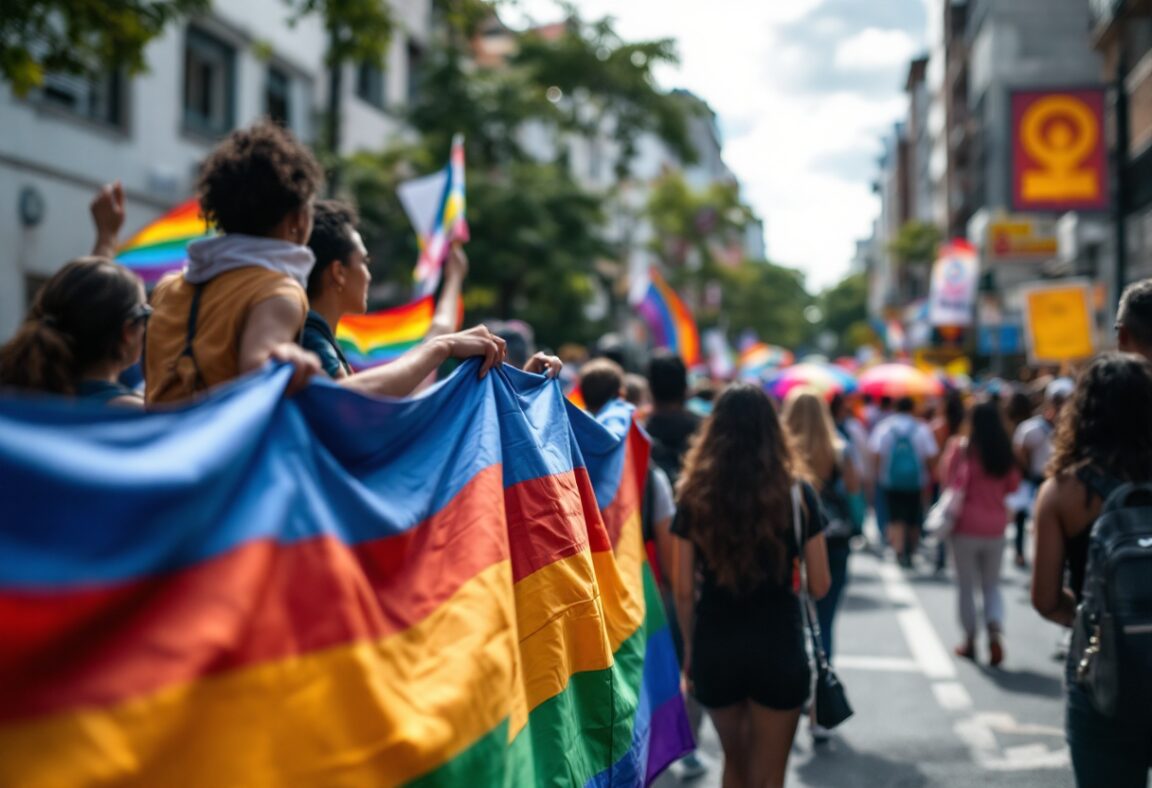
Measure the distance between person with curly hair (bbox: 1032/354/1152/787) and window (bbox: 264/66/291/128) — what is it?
18472 millimetres

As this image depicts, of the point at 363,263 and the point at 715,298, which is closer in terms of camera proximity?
the point at 363,263

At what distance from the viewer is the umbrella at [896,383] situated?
1697cm

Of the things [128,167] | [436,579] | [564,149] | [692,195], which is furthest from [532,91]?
[692,195]

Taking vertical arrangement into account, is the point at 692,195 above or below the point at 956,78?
below

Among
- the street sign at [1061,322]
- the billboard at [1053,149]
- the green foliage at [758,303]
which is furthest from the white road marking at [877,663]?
the green foliage at [758,303]

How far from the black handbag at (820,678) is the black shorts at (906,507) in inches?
354

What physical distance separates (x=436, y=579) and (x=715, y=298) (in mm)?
58446

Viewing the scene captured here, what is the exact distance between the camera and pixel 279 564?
1.98 m

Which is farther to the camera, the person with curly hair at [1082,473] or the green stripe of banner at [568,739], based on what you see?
Answer: the person with curly hair at [1082,473]

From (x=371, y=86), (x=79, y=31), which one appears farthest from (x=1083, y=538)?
(x=371, y=86)

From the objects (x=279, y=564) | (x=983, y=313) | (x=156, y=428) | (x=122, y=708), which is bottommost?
(x=122, y=708)

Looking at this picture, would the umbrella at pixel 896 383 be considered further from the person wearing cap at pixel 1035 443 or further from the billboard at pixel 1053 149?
the billboard at pixel 1053 149

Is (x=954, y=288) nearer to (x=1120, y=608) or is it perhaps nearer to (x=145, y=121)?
(x=145, y=121)

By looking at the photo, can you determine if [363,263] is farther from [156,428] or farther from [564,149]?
[564,149]
